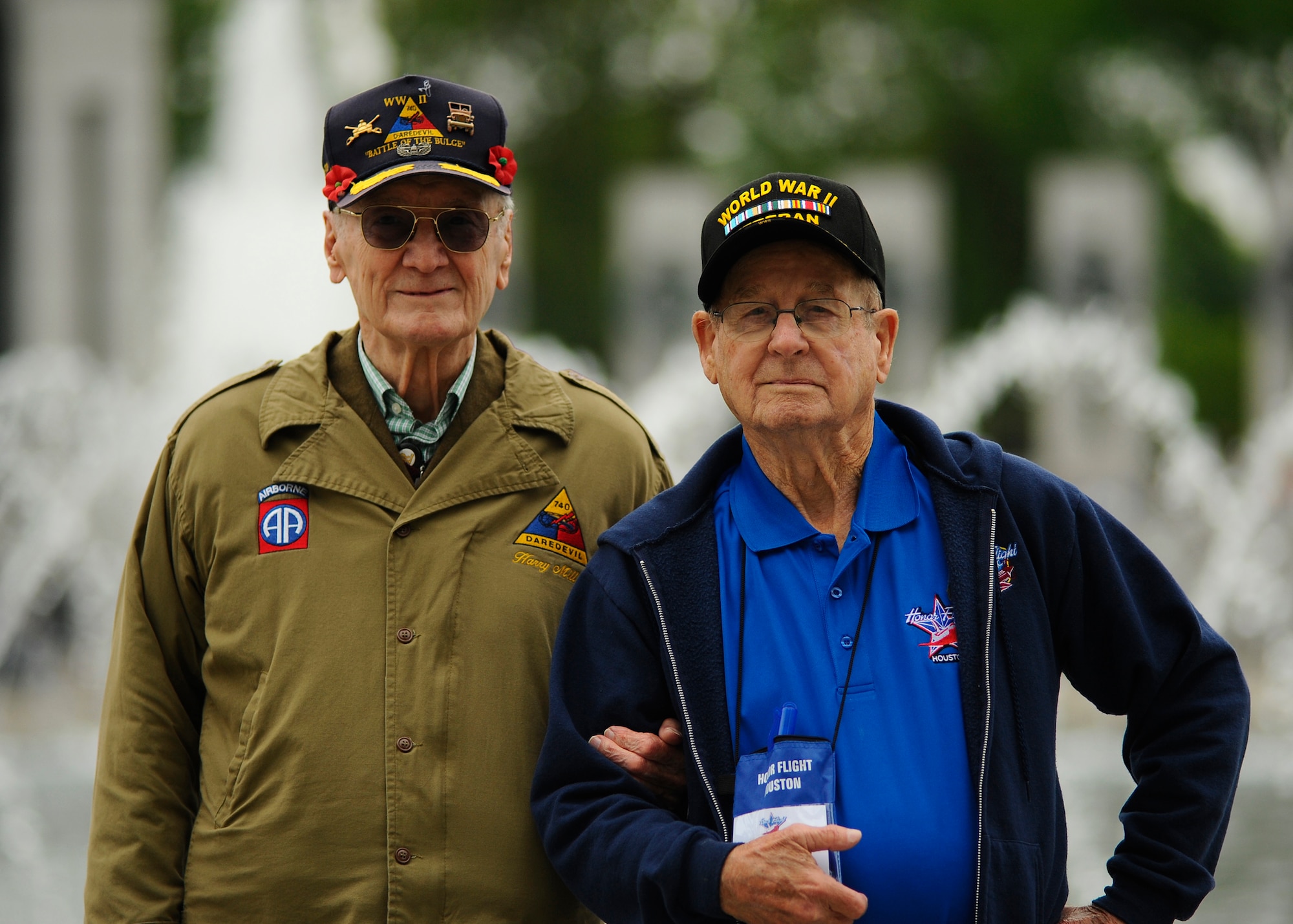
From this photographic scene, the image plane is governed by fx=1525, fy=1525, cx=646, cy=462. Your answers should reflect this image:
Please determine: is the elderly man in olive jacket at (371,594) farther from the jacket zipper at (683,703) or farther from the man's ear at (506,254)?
the jacket zipper at (683,703)

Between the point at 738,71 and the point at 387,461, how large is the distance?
30.3 meters

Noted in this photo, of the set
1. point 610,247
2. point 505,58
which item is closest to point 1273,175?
point 610,247

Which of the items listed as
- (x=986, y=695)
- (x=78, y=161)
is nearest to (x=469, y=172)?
(x=986, y=695)

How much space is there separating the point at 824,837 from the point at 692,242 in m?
33.4

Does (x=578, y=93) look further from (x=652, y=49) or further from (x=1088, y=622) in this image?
(x=1088, y=622)

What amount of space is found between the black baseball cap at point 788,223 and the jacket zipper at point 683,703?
55 cm

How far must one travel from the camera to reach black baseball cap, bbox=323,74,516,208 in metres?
3.05

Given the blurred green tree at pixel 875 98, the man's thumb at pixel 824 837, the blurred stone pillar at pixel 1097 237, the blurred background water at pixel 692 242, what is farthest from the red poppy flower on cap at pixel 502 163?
the blurred stone pillar at pixel 1097 237

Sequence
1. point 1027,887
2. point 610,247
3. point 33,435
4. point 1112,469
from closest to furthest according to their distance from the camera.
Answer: point 1027,887
point 33,435
point 1112,469
point 610,247

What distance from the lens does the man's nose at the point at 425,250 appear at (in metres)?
3.06

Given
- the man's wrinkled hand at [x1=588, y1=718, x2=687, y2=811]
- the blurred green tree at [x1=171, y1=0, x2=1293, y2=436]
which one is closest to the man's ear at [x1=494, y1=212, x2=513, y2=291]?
the man's wrinkled hand at [x1=588, y1=718, x2=687, y2=811]

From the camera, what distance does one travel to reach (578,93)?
35062 millimetres

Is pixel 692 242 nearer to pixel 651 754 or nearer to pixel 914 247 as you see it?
pixel 914 247

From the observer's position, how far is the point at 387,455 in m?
3.07
